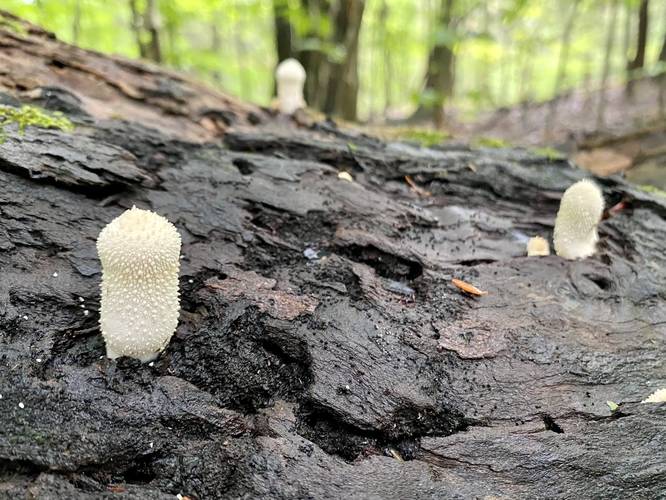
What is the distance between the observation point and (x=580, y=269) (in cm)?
384

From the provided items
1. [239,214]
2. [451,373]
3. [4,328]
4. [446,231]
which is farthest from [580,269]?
[4,328]

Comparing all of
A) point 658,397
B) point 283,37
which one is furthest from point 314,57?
point 658,397

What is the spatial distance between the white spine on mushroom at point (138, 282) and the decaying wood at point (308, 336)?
16 cm

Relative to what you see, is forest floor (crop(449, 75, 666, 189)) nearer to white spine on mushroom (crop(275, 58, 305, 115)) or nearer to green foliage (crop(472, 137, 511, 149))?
green foliage (crop(472, 137, 511, 149))

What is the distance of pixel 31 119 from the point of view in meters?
3.56

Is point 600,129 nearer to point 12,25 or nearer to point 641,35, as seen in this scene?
point 641,35

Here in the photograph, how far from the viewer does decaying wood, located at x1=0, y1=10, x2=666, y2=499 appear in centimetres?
233

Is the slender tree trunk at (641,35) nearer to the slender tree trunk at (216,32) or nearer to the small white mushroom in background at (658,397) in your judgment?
the small white mushroom in background at (658,397)

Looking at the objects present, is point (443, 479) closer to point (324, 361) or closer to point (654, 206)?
point (324, 361)

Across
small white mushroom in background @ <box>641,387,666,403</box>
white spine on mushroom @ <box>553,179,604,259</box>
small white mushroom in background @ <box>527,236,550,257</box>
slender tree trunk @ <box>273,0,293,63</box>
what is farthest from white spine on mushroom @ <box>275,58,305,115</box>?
small white mushroom in background @ <box>641,387,666,403</box>

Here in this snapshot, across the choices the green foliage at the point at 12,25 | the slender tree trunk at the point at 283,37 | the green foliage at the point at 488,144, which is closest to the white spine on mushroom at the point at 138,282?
the green foliage at the point at 12,25

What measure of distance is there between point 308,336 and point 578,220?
2.39 m

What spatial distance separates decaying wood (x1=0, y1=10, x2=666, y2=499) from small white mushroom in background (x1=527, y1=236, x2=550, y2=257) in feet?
0.53

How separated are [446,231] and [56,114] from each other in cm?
332
